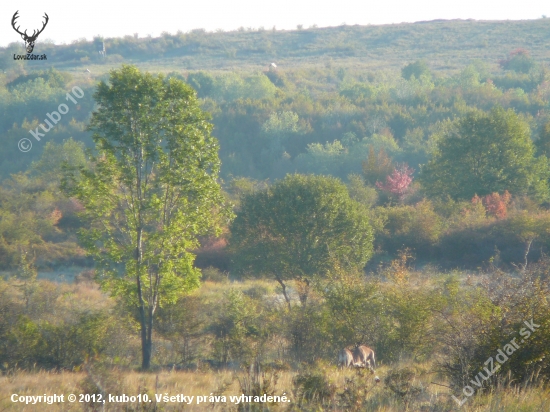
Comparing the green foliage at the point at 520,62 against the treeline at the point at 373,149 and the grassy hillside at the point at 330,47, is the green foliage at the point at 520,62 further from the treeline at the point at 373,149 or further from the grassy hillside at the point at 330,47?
the grassy hillside at the point at 330,47

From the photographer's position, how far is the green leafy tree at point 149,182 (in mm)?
12734

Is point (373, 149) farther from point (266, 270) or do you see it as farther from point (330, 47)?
point (330, 47)

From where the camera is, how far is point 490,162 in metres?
33.3

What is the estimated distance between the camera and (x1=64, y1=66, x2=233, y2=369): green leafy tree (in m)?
12.7

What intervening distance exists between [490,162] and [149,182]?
25058 millimetres

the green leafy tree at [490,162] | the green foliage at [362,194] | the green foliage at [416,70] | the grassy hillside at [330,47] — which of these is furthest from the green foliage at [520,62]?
the green foliage at [362,194]

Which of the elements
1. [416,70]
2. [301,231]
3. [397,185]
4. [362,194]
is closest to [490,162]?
[397,185]

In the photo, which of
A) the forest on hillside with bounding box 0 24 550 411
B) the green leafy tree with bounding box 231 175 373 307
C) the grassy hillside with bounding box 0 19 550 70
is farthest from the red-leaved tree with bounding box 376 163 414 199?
the grassy hillside with bounding box 0 19 550 70

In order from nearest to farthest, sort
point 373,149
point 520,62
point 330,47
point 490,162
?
point 490,162
point 373,149
point 520,62
point 330,47

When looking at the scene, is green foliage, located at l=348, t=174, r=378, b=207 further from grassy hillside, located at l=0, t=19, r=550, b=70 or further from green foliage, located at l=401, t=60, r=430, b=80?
grassy hillside, located at l=0, t=19, r=550, b=70

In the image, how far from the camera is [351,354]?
393 inches

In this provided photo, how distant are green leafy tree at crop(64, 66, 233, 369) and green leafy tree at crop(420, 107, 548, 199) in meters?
23.6

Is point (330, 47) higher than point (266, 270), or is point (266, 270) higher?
point (330, 47)

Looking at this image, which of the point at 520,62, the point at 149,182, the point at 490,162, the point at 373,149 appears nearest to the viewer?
the point at 149,182
